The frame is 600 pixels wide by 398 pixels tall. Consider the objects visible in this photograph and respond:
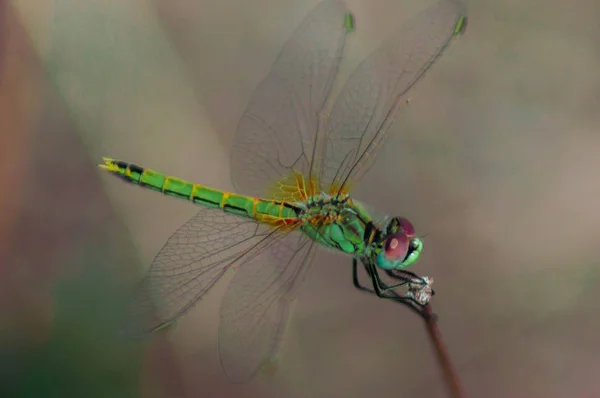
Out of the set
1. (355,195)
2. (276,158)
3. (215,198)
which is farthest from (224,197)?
(355,195)

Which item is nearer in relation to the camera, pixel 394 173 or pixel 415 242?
pixel 415 242

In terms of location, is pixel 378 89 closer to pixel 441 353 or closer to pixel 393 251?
pixel 393 251

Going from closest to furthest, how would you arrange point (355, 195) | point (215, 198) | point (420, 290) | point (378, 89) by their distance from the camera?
point (420, 290)
point (378, 89)
point (215, 198)
point (355, 195)

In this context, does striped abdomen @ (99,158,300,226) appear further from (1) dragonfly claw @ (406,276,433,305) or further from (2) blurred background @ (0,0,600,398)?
(1) dragonfly claw @ (406,276,433,305)

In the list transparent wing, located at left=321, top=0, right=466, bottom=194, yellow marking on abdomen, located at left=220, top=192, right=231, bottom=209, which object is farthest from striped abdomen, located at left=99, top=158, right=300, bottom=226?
transparent wing, located at left=321, top=0, right=466, bottom=194

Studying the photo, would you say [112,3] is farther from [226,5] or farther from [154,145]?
[154,145]

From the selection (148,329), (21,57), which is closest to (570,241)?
(148,329)
